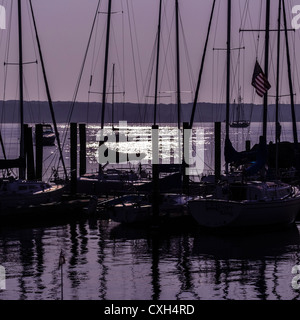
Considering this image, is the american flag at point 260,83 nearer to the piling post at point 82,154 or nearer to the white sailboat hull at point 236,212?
the white sailboat hull at point 236,212

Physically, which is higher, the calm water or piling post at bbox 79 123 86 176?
piling post at bbox 79 123 86 176

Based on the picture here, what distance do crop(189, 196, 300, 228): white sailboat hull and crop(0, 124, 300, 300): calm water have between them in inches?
23.8

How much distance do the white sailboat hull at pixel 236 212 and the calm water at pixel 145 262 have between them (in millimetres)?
605

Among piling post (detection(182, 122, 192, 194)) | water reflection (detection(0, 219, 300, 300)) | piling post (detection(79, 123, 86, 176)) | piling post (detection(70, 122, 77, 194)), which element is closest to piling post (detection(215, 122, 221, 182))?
piling post (detection(182, 122, 192, 194))

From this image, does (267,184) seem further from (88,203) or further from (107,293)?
(107,293)

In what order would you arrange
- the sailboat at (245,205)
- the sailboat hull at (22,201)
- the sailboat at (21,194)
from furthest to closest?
the sailboat at (21,194)
the sailboat hull at (22,201)
the sailboat at (245,205)

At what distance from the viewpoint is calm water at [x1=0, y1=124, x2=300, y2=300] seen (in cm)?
3009

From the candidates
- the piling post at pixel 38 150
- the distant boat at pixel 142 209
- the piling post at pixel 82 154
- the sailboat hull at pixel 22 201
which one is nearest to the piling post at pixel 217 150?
the distant boat at pixel 142 209

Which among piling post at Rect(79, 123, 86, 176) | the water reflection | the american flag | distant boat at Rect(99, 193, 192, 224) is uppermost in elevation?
the american flag

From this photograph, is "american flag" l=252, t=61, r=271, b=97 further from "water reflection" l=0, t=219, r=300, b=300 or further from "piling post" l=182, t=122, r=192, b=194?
"water reflection" l=0, t=219, r=300, b=300

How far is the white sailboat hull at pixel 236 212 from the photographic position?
41.0m

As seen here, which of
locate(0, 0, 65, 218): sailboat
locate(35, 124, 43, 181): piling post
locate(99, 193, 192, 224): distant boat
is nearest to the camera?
locate(99, 193, 192, 224): distant boat

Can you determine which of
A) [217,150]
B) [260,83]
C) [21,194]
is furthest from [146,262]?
[217,150]
